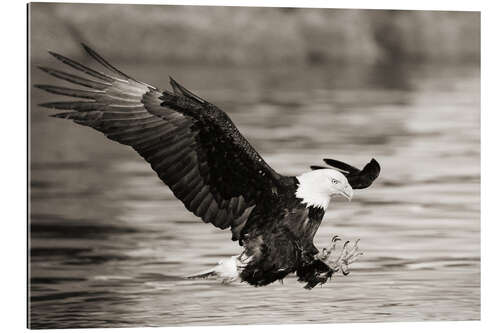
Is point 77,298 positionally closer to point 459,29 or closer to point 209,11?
point 209,11

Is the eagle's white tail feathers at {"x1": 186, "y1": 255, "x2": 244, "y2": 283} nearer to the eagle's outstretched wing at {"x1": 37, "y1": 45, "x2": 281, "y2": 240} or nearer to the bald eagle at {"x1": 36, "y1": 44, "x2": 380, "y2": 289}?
the bald eagle at {"x1": 36, "y1": 44, "x2": 380, "y2": 289}

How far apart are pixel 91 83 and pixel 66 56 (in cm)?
42

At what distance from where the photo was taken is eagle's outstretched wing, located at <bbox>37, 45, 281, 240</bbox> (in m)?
7.15

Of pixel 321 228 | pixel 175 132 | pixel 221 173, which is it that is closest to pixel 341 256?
pixel 321 228

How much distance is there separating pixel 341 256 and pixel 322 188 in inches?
21.4

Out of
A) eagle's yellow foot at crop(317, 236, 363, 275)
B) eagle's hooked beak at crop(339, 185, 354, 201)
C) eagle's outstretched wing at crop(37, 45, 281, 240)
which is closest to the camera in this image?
eagle's outstretched wing at crop(37, 45, 281, 240)

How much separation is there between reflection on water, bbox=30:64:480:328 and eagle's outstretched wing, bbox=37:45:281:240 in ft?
1.09

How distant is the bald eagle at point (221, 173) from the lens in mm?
7172

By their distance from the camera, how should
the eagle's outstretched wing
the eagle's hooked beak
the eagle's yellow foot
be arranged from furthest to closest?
the eagle's yellow foot < the eagle's hooked beak < the eagle's outstretched wing

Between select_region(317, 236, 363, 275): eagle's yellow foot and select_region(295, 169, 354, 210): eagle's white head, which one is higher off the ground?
select_region(295, 169, 354, 210): eagle's white head

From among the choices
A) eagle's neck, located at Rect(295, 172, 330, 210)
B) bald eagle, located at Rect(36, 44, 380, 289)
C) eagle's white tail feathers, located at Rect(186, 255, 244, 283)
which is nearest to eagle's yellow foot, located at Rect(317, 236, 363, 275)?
bald eagle, located at Rect(36, 44, 380, 289)

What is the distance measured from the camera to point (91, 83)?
282 inches

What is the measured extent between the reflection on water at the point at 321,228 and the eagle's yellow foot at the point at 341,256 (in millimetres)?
62

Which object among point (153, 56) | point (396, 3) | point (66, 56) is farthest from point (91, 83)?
point (396, 3)
